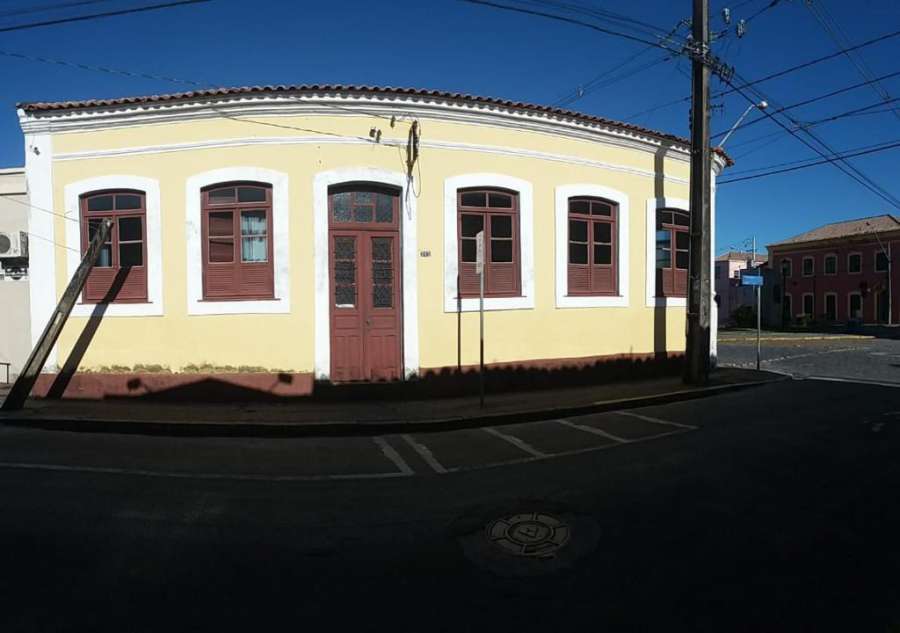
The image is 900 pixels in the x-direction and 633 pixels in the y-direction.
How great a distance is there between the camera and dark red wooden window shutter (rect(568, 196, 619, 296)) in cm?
1091

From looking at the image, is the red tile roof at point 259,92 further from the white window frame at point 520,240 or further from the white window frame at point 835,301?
the white window frame at point 835,301

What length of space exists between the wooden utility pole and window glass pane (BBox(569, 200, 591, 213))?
28.6 feet

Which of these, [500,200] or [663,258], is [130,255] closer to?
[500,200]

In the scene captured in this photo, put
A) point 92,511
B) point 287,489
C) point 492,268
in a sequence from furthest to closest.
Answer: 1. point 492,268
2. point 287,489
3. point 92,511

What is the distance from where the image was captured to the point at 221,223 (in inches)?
372

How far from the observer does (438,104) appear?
31.4 feet

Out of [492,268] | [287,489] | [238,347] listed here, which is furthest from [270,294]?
[287,489]

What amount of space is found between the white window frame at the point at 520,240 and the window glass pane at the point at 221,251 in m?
3.92

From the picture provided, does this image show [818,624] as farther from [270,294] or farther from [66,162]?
[66,162]

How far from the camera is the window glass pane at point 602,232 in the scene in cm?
1120

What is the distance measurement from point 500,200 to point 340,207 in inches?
122

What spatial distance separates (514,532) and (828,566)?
6.79 feet

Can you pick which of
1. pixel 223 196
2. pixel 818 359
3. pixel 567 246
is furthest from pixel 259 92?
pixel 818 359

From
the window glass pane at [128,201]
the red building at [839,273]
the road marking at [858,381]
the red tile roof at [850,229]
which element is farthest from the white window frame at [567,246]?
the red tile roof at [850,229]
